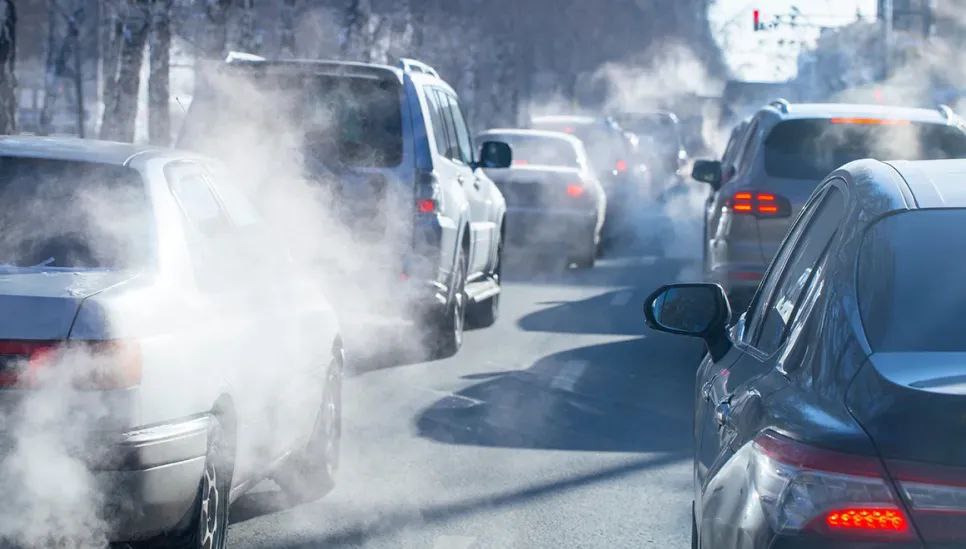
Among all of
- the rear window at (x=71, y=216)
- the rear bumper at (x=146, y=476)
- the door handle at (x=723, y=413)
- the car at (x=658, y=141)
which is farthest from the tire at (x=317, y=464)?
the car at (x=658, y=141)

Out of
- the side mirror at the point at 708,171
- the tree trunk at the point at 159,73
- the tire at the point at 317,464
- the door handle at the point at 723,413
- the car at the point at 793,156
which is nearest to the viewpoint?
the door handle at the point at 723,413

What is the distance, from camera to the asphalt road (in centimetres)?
685

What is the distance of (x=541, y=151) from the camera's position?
69.8 feet

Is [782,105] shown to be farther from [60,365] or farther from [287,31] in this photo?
[287,31]

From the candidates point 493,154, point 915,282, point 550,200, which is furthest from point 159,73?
point 915,282

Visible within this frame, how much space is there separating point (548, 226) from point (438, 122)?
829 centimetres

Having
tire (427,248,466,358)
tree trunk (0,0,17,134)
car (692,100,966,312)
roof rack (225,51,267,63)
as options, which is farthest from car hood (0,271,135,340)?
tree trunk (0,0,17,134)

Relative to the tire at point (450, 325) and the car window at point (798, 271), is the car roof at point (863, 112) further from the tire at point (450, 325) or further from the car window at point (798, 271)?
the car window at point (798, 271)

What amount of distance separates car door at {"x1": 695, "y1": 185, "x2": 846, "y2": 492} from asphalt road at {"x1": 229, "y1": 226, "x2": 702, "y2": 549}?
2013 millimetres

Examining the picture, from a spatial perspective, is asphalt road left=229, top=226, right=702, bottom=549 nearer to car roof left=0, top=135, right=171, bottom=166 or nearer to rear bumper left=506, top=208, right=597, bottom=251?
car roof left=0, top=135, right=171, bottom=166

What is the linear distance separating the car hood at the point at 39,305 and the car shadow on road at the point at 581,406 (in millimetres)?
3981

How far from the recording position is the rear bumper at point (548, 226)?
2048cm

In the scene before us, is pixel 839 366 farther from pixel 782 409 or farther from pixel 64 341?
pixel 64 341

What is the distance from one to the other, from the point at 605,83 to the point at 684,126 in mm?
38062
